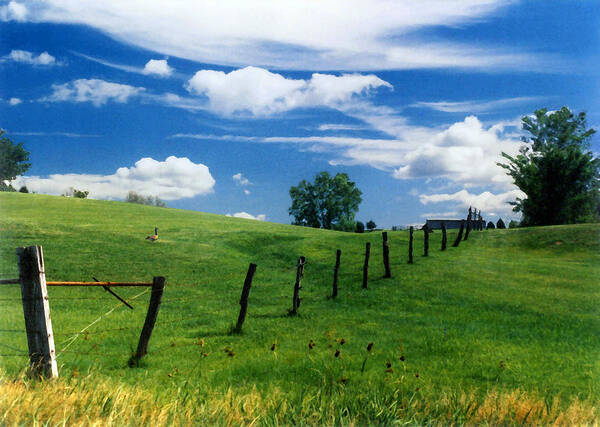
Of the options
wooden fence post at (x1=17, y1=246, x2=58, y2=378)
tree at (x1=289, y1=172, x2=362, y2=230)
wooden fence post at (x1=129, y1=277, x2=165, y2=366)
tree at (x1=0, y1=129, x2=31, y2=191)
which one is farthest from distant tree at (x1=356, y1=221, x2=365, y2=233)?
wooden fence post at (x1=17, y1=246, x2=58, y2=378)

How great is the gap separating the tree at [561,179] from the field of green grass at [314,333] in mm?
12474

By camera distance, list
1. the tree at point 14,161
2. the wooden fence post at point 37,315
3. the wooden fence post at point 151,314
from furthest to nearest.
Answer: the tree at point 14,161
the wooden fence post at point 151,314
the wooden fence post at point 37,315

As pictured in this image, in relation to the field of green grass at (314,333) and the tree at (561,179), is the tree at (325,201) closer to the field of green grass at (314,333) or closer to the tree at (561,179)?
the tree at (561,179)

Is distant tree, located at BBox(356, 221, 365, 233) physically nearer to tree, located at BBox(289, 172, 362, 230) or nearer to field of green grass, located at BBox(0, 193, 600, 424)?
tree, located at BBox(289, 172, 362, 230)

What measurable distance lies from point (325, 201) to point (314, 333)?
7645cm

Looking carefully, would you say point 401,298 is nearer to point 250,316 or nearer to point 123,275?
point 250,316

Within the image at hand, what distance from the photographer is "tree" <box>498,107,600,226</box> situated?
2064 inches

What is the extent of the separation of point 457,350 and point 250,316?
8.03 metres

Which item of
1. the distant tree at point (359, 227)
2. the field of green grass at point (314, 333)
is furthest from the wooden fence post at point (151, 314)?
the distant tree at point (359, 227)

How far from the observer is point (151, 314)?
10320 millimetres

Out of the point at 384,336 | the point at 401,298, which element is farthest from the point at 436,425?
the point at 401,298

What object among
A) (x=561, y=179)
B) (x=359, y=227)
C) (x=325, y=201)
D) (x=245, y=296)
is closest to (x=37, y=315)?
(x=245, y=296)

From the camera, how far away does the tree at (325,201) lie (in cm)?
9031

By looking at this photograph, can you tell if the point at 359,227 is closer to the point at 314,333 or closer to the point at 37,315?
the point at 314,333
